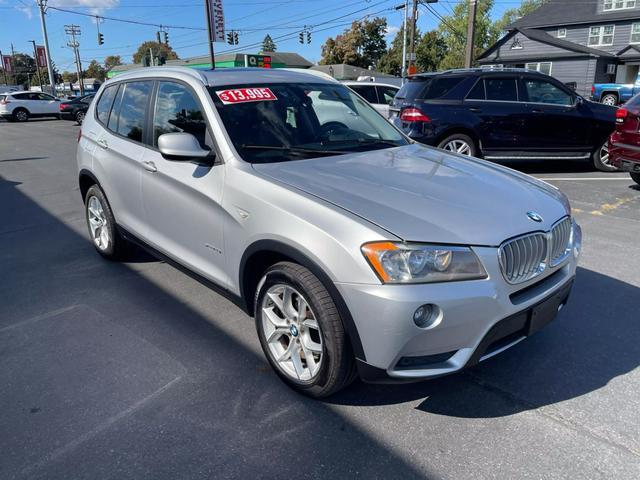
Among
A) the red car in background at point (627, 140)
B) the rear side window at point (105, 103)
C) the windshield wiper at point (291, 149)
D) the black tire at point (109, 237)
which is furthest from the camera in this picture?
the red car in background at point (627, 140)

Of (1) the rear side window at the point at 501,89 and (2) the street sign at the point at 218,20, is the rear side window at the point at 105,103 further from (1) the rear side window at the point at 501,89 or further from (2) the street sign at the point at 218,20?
(2) the street sign at the point at 218,20

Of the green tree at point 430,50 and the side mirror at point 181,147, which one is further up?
the green tree at point 430,50

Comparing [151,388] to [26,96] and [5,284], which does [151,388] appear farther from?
[26,96]

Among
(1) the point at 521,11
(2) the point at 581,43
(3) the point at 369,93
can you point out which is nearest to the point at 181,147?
(3) the point at 369,93

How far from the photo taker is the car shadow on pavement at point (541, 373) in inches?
111

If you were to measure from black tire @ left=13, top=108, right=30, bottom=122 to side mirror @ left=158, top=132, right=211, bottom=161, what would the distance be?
29879 mm

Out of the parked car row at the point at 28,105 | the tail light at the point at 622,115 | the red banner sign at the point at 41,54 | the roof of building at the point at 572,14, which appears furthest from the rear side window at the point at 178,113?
the red banner sign at the point at 41,54

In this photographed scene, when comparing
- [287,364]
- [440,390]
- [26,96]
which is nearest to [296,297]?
[287,364]

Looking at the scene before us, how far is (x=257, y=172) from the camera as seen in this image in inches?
117

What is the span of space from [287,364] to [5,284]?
3.11 meters

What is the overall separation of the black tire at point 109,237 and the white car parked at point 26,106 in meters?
27.2

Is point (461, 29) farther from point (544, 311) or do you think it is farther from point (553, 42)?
point (544, 311)

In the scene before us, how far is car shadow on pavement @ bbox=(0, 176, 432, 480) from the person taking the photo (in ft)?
7.85

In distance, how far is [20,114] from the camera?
92.4ft
